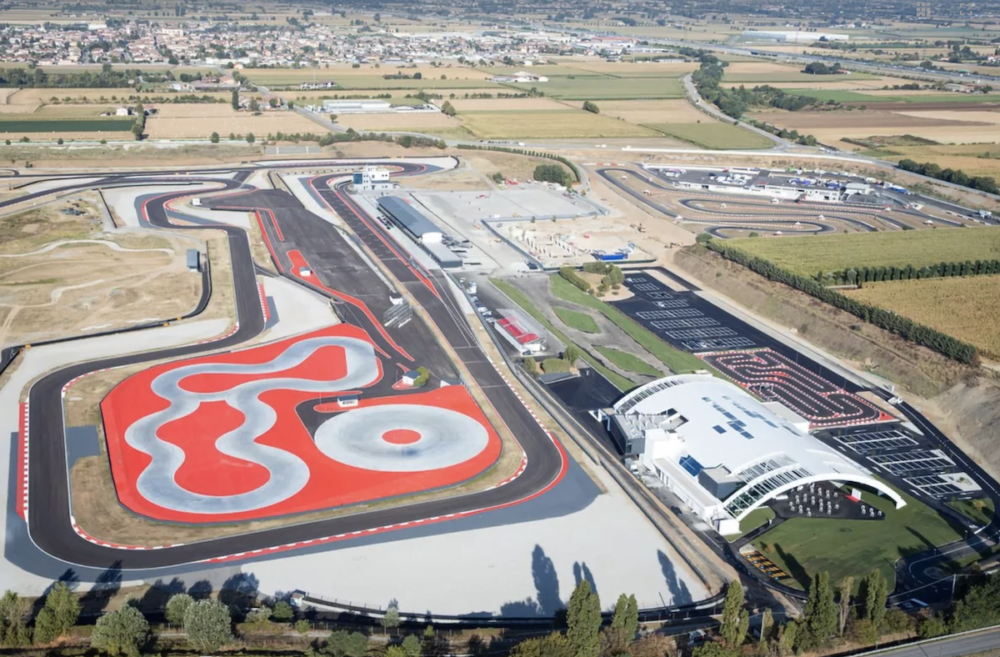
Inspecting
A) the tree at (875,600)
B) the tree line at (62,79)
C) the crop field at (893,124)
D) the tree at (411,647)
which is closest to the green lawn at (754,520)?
the tree at (875,600)

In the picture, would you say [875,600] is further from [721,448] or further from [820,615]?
[721,448]

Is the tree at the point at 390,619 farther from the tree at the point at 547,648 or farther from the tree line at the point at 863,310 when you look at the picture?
→ the tree line at the point at 863,310

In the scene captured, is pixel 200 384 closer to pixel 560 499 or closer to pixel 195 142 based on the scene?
pixel 560 499

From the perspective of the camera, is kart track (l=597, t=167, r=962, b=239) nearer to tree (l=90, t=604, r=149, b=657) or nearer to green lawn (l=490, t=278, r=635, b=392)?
green lawn (l=490, t=278, r=635, b=392)

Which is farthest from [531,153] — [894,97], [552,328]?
[894,97]

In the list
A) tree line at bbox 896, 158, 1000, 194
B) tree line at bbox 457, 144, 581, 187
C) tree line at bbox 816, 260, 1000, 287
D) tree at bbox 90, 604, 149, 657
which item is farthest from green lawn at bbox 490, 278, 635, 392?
tree line at bbox 896, 158, 1000, 194

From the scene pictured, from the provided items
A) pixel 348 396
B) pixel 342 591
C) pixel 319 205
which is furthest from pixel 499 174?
pixel 342 591

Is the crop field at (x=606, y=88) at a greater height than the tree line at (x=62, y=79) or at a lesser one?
greater

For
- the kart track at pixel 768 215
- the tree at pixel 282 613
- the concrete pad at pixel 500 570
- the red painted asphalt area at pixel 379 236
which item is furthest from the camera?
the kart track at pixel 768 215
